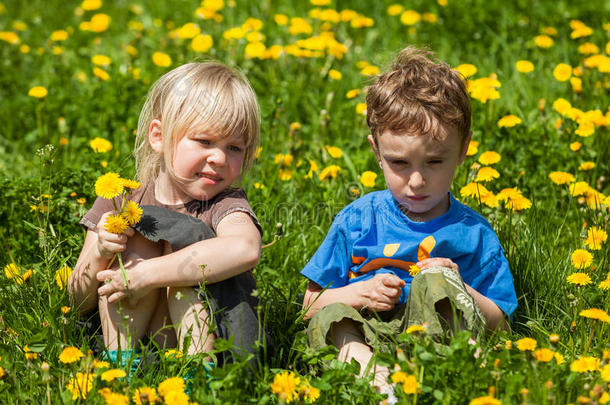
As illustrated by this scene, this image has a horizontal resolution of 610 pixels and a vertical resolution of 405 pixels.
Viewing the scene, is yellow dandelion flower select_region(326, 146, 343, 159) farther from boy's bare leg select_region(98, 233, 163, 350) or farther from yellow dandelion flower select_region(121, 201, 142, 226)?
yellow dandelion flower select_region(121, 201, 142, 226)

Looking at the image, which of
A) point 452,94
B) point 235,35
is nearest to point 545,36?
point 235,35

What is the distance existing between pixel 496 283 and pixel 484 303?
0.41ft

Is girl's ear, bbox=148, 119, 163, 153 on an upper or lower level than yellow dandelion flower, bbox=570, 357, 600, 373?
upper

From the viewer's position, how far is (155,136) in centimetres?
278

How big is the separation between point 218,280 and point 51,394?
0.57 metres

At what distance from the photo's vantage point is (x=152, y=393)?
2.12 m

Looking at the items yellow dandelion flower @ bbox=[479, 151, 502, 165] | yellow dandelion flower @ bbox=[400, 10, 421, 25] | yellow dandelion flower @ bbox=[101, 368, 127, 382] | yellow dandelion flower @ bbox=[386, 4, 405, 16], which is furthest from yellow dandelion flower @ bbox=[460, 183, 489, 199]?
yellow dandelion flower @ bbox=[386, 4, 405, 16]

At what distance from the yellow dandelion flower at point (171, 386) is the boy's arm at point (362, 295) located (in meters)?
0.64

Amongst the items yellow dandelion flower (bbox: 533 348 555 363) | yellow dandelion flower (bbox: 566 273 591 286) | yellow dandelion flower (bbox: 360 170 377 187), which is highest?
yellow dandelion flower (bbox: 360 170 377 187)

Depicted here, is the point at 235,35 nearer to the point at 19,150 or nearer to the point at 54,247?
the point at 19,150

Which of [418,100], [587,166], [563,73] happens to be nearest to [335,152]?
[587,166]

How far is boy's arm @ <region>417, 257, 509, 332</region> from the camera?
2.51 m

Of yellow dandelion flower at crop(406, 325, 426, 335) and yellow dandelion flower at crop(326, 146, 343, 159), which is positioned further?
yellow dandelion flower at crop(326, 146, 343, 159)

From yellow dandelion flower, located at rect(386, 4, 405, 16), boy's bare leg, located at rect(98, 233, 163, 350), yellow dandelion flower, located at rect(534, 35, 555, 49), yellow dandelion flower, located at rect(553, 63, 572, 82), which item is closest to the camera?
boy's bare leg, located at rect(98, 233, 163, 350)
